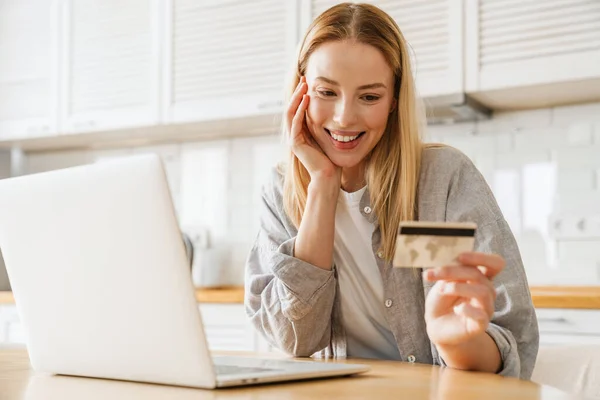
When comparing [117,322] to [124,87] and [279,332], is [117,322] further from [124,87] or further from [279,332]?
[124,87]

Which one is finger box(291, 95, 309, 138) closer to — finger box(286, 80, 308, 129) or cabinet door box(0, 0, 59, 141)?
finger box(286, 80, 308, 129)

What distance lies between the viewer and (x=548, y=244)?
3.15 meters

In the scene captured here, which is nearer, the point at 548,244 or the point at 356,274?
the point at 356,274

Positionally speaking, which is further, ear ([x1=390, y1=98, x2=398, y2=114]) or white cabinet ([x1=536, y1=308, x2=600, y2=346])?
white cabinet ([x1=536, y1=308, x2=600, y2=346])

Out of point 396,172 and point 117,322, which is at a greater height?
point 396,172

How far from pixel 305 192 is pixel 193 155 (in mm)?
2389

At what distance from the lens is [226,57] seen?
3539mm

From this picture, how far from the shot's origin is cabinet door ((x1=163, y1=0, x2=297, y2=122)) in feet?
11.2

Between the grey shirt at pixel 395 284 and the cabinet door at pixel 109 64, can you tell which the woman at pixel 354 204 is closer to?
the grey shirt at pixel 395 284

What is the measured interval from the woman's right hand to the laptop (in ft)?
1.86

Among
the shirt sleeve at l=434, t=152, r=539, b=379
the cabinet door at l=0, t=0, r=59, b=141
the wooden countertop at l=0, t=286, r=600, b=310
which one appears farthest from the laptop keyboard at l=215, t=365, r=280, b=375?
the cabinet door at l=0, t=0, r=59, b=141

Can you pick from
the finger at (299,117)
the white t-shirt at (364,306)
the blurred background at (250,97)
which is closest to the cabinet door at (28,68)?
the blurred background at (250,97)

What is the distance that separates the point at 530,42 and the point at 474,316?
83.9 inches

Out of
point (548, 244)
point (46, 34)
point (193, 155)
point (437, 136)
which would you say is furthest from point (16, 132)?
point (548, 244)
